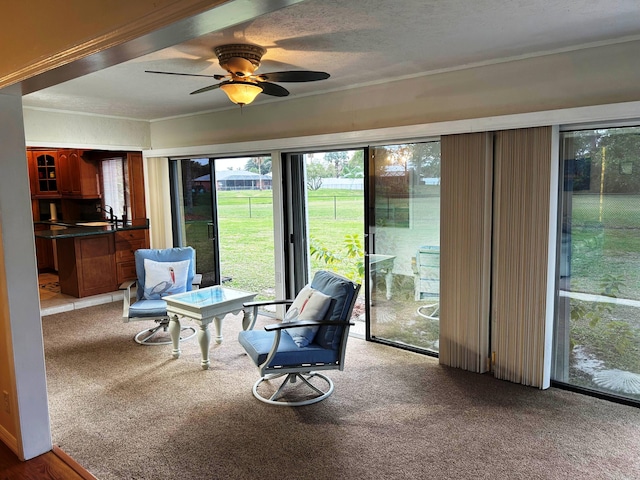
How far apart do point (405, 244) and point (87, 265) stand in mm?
4230

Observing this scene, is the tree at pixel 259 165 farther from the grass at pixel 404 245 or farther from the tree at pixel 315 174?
the tree at pixel 315 174

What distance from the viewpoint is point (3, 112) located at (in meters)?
2.65

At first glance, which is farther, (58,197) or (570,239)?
(58,197)

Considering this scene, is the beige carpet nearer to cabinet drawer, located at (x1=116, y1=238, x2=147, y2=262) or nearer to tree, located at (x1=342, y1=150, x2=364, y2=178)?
tree, located at (x1=342, y1=150, x2=364, y2=178)

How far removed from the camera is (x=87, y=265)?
20.6ft

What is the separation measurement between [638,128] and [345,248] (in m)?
2.75

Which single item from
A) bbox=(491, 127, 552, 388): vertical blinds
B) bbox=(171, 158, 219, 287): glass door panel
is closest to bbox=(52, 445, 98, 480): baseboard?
bbox=(491, 127, 552, 388): vertical blinds

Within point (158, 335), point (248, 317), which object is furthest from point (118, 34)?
point (158, 335)

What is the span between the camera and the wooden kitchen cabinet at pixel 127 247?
6.61 meters

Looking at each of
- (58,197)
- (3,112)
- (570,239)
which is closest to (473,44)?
(570,239)

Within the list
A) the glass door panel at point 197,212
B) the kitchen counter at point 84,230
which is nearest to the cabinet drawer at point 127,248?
the kitchen counter at point 84,230

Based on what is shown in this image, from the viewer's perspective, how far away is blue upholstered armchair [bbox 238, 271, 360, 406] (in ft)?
11.1

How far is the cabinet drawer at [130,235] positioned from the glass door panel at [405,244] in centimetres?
367

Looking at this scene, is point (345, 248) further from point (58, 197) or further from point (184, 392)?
point (58, 197)
